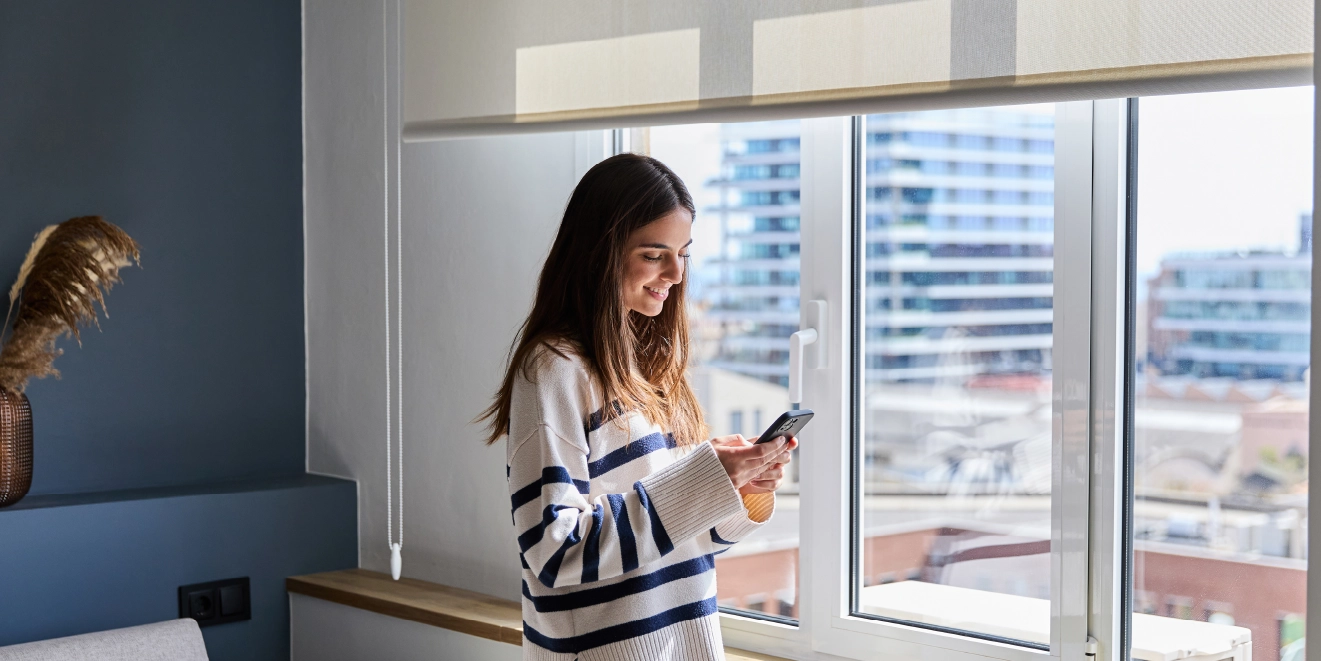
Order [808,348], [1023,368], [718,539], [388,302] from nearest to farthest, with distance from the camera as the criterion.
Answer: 1. [718,539]
2. [1023,368]
3. [808,348]
4. [388,302]

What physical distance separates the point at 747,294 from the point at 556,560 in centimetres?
84

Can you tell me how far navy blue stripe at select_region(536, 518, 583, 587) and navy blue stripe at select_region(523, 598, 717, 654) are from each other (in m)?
0.12

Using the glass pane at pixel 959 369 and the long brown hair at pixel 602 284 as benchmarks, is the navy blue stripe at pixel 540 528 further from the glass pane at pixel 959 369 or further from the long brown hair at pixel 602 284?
the glass pane at pixel 959 369

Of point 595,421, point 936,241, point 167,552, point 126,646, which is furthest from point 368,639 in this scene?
point 936,241

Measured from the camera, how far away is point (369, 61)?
2.58 metres

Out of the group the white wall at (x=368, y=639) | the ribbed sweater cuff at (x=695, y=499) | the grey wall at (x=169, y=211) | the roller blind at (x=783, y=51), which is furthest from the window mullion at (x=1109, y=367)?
the grey wall at (x=169, y=211)

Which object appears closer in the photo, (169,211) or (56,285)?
(56,285)

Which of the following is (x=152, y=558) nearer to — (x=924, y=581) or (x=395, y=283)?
(x=395, y=283)

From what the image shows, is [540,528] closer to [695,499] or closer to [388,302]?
[695,499]

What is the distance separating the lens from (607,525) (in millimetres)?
1400

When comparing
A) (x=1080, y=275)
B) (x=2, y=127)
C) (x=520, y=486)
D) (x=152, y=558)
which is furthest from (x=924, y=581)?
(x=2, y=127)

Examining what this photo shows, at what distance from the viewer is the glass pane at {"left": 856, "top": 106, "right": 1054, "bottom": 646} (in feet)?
5.66

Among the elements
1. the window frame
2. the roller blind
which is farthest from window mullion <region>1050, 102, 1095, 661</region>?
the roller blind

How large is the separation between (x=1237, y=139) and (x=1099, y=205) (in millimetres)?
192
